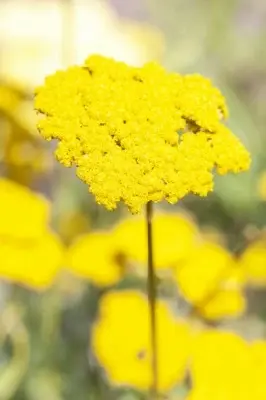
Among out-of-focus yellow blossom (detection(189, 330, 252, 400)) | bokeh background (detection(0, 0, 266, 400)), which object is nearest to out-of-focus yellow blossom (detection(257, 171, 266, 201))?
bokeh background (detection(0, 0, 266, 400))

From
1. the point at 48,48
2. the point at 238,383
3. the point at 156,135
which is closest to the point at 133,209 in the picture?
the point at 156,135

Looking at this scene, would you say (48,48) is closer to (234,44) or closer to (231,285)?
(234,44)

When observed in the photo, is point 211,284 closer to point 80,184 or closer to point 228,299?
point 228,299

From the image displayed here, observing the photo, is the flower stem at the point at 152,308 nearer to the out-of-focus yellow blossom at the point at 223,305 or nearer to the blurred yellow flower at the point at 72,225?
the out-of-focus yellow blossom at the point at 223,305

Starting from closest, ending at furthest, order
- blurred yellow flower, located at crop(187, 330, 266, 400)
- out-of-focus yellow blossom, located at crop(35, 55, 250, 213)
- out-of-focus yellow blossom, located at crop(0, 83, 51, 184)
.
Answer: out-of-focus yellow blossom, located at crop(35, 55, 250, 213)
blurred yellow flower, located at crop(187, 330, 266, 400)
out-of-focus yellow blossom, located at crop(0, 83, 51, 184)

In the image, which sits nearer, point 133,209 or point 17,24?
point 133,209

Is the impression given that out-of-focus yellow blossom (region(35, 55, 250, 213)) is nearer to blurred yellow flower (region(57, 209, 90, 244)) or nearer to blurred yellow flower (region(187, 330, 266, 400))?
blurred yellow flower (region(187, 330, 266, 400))
